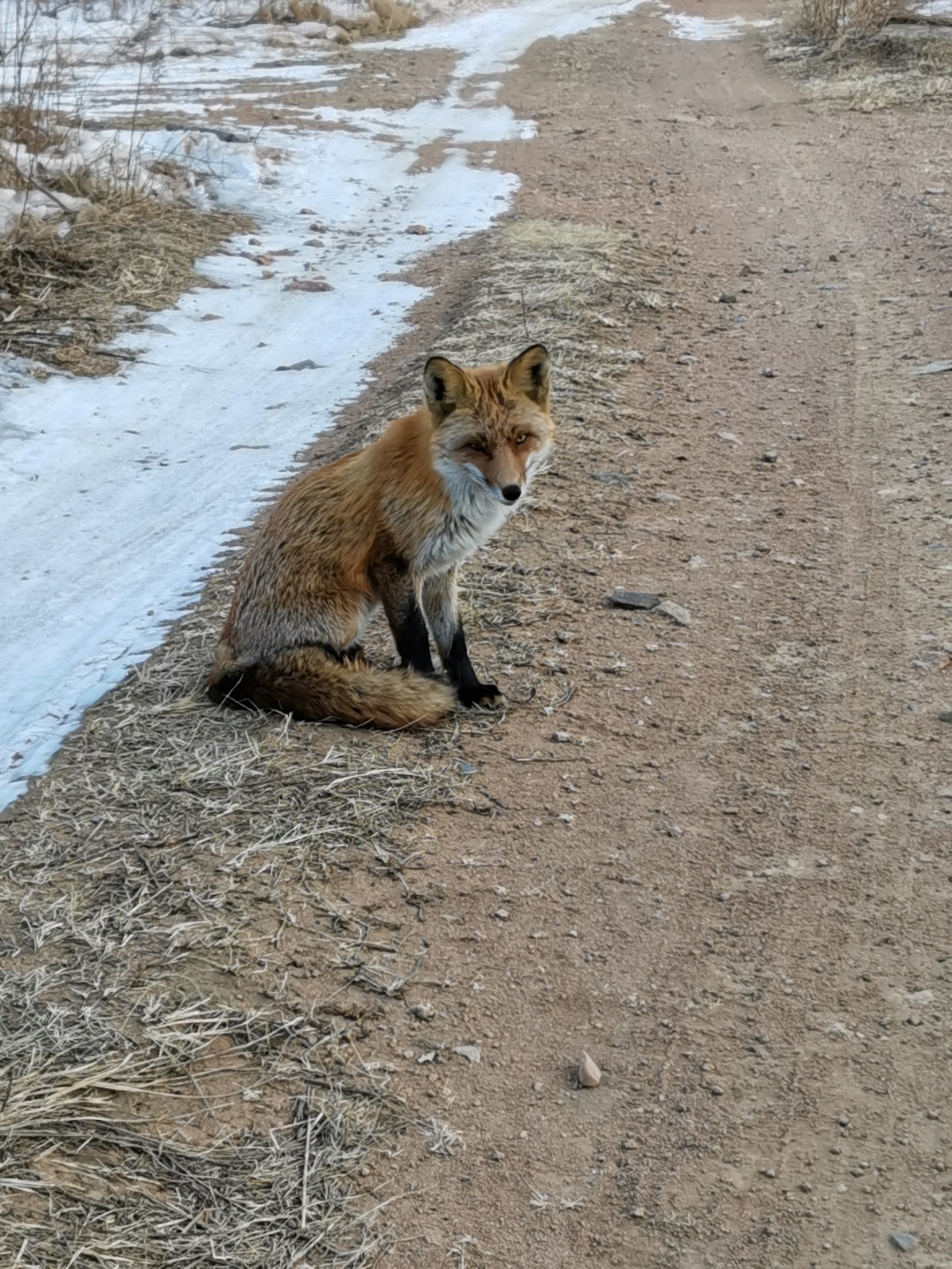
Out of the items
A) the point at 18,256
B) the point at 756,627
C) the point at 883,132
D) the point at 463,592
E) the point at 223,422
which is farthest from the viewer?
the point at 883,132

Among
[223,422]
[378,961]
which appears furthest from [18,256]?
[378,961]

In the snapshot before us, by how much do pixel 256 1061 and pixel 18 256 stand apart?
8.45 meters

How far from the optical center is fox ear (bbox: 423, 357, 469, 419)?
4.54 m

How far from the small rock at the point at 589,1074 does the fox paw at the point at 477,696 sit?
1.82 meters

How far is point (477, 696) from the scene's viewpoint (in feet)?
16.0

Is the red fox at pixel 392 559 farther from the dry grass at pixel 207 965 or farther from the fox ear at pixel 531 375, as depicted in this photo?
the dry grass at pixel 207 965

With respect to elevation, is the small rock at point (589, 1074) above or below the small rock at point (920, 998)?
below

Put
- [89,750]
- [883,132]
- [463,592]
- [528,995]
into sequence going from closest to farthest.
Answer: [528,995], [89,750], [463,592], [883,132]

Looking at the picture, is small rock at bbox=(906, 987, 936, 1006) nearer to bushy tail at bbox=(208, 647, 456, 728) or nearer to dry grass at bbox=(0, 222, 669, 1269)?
dry grass at bbox=(0, 222, 669, 1269)

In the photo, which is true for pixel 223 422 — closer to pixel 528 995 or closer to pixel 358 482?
pixel 358 482

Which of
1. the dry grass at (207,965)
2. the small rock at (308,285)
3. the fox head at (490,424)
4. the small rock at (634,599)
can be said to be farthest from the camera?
the small rock at (308,285)

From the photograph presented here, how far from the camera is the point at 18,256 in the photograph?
9984 mm

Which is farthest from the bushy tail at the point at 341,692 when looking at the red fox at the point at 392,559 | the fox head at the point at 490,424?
the fox head at the point at 490,424

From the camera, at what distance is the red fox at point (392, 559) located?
462 centimetres
